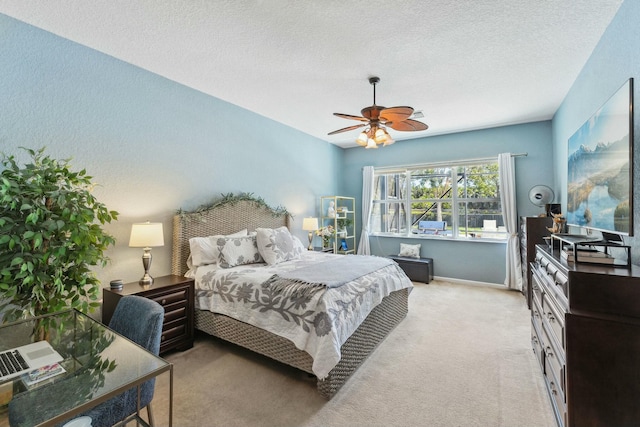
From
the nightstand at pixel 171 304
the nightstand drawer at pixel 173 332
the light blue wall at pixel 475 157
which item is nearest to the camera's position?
the nightstand at pixel 171 304

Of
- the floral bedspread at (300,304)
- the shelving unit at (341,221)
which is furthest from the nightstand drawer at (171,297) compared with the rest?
the shelving unit at (341,221)

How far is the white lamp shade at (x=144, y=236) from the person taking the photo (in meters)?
2.54

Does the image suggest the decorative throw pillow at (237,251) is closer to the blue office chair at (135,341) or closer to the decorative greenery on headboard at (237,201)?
the decorative greenery on headboard at (237,201)

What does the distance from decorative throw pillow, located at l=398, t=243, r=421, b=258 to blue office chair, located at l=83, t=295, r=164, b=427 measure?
4712 mm

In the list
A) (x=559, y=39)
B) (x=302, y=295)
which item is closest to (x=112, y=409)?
(x=302, y=295)

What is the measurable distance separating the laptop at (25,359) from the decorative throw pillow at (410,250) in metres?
5.06

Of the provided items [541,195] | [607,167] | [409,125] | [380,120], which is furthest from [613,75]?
[541,195]

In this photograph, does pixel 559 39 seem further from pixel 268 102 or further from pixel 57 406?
pixel 57 406

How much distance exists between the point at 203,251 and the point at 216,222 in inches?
21.1

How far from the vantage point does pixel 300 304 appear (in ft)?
7.09

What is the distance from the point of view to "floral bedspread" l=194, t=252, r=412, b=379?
2.00 metres

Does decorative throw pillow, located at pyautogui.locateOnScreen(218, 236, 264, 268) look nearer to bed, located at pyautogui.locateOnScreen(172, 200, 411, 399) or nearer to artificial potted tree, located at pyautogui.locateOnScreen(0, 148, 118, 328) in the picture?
bed, located at pyautogui.locateOnScreen(172, 200, 411, 399)

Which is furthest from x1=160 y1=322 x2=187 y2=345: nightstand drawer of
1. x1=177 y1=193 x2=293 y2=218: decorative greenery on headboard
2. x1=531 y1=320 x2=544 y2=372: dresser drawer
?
x1=531 y1=320 x2=544 y2=372: dresser drawer

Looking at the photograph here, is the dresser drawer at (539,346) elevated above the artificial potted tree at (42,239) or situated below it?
below
